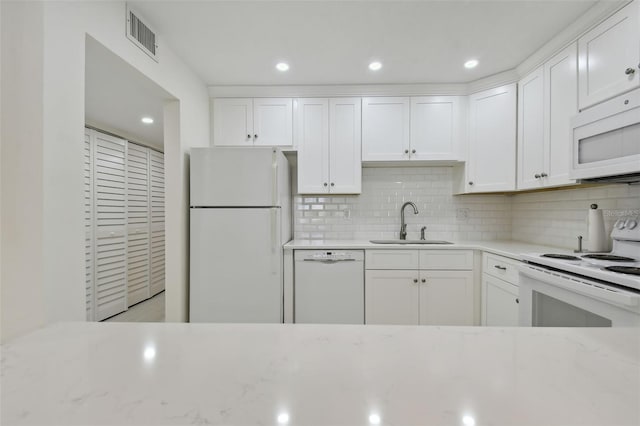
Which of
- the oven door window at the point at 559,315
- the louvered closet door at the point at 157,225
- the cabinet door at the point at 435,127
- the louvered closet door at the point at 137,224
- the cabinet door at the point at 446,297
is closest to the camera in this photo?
the oven door window at the point at 559,315

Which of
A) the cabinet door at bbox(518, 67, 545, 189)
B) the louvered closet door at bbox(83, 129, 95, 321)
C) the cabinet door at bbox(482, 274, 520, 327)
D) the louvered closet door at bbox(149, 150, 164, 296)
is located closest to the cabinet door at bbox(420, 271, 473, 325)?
the cabinet door at bbox(482, 274, 520, 327)

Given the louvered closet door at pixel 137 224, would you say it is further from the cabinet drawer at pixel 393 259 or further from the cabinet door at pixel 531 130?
the cabinet door at pixel 531 130

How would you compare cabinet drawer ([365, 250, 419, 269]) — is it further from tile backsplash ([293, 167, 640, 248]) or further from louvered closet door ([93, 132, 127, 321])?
louvered closet door ([93, 132, 127, 321])

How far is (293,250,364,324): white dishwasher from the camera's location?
2.36 metres

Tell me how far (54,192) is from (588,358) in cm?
173

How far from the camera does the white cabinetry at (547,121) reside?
1.86 m

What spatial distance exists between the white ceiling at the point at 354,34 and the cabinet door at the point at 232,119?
0.24 meters

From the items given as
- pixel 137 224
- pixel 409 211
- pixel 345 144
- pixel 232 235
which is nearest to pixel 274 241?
pixel 232 235

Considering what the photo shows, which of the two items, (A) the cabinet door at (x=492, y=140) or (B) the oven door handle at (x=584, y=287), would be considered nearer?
(B) the oven door handle at (x=584, y=287)

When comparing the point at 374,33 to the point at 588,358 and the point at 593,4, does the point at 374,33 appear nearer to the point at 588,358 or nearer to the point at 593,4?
Result: the point at 593,4

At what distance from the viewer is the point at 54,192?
112 centimetres

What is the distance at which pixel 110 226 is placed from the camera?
3010 mm

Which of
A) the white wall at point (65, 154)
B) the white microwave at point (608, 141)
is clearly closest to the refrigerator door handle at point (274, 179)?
the white wall at point (65, 154)

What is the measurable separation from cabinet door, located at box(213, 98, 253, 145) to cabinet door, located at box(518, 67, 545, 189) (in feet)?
7.89
